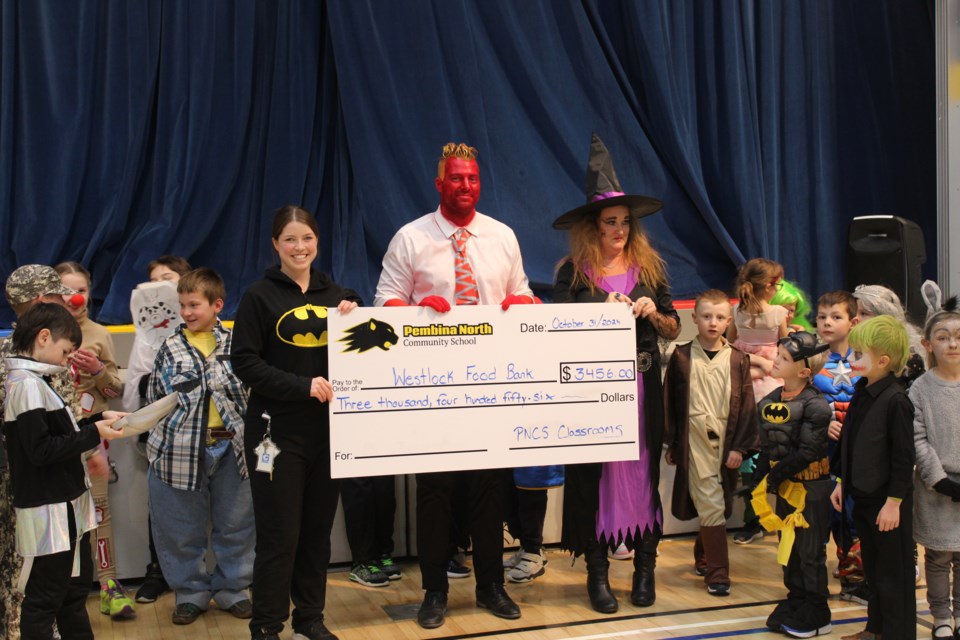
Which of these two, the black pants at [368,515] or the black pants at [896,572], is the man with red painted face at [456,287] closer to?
the black pants at [368,515]

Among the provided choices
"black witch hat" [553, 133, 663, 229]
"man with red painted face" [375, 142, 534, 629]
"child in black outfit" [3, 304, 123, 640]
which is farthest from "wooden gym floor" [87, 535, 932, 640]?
"black witch hat" [553, 133, 663, 229]

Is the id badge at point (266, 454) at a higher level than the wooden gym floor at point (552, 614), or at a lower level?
higher

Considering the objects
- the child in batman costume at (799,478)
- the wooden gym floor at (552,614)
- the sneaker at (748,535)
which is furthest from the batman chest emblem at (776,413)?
the sneaker at (748,535)

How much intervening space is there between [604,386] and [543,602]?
986 mm

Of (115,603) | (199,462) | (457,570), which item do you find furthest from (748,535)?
(115,603)

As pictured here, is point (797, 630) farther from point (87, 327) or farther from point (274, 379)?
point (87, 327)

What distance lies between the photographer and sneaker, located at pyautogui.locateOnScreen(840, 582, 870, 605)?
409 cm

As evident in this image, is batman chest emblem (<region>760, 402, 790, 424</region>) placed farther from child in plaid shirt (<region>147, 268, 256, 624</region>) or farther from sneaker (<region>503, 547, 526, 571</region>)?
child in plaid shirt (<region>147, 268, 256, 624</region>)

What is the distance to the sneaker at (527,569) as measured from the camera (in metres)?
4.44

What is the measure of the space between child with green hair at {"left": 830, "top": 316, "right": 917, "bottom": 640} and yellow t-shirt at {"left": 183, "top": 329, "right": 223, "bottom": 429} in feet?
8.13

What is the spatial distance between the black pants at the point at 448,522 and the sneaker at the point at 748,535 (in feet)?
5.48

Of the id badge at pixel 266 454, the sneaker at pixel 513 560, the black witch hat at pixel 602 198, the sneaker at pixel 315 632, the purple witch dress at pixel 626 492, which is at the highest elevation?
the black witch hat at pixel 602 198

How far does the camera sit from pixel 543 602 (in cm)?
413

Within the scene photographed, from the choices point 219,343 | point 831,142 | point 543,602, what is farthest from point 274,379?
point 831,142
